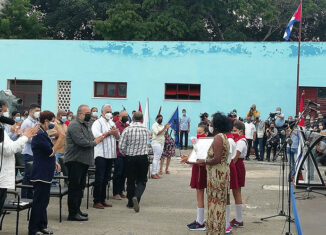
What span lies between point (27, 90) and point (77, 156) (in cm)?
2053

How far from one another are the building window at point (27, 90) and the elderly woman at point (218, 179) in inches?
864

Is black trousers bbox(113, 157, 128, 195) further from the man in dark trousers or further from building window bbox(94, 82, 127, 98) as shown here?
building window bbox(94, 82, 127, 98)

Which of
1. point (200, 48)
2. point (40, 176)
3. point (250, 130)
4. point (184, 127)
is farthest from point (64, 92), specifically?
point (40, 176)

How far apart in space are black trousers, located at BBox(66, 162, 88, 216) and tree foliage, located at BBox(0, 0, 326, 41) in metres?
27.8

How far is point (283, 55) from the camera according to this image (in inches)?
1003

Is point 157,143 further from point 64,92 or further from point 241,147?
Result: point 64,92

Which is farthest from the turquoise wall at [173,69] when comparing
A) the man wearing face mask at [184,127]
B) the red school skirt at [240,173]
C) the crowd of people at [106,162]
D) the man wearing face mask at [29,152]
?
the red school skirt at [240,173]

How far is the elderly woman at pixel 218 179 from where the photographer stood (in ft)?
24.0

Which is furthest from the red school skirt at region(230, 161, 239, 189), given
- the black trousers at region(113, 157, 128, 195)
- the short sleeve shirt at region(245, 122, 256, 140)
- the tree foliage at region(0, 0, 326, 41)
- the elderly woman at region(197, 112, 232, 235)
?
the tree foliage at region(0, 0, 326, 41)

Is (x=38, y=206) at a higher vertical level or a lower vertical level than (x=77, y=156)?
lower

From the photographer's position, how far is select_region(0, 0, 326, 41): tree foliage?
120 ft

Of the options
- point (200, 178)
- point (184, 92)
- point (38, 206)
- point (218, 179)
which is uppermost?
point (184, 92)

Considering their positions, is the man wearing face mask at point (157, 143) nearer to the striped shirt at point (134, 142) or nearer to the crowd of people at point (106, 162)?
the crowd of people at point (106, 162)

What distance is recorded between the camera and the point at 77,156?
8.73 m
